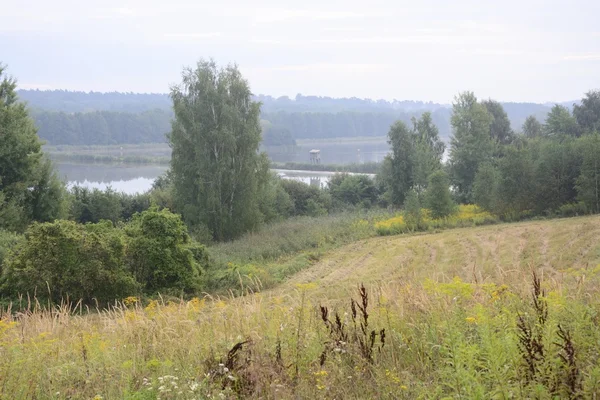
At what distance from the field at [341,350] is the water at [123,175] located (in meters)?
50.5

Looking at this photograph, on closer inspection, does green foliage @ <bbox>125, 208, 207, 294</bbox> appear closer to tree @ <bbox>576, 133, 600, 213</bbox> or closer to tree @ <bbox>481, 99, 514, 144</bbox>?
tree @ <bbox>576, 133, 600, 213</bbox>

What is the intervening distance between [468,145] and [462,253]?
25.3 m

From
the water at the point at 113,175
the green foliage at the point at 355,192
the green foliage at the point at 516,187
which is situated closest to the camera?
the green foliage at the point at 516,187

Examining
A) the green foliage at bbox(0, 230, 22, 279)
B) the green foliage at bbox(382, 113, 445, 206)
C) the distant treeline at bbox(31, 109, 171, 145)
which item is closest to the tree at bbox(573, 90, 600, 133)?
the green foliage at bbox(382, 113, 445, 206)

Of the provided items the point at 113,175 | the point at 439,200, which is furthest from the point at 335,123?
the point at 439,200

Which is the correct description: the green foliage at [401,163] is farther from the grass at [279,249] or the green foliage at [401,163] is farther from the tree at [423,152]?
→ the grass at [279,249]

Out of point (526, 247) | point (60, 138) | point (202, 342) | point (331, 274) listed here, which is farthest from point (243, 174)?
point (60, 138)

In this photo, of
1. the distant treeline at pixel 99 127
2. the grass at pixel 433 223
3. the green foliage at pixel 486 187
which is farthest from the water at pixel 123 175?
the distant treeline at pixel 99 127

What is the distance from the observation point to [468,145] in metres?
41.8

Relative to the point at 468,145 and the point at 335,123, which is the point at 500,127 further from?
the point at 335,123

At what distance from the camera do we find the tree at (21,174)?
2177 cm

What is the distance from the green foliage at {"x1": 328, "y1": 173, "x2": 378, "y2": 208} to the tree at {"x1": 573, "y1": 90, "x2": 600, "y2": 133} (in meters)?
20.5

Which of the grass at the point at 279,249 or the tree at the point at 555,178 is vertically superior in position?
the tree at the point at 555,178

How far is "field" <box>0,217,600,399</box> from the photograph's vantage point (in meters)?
2.97
